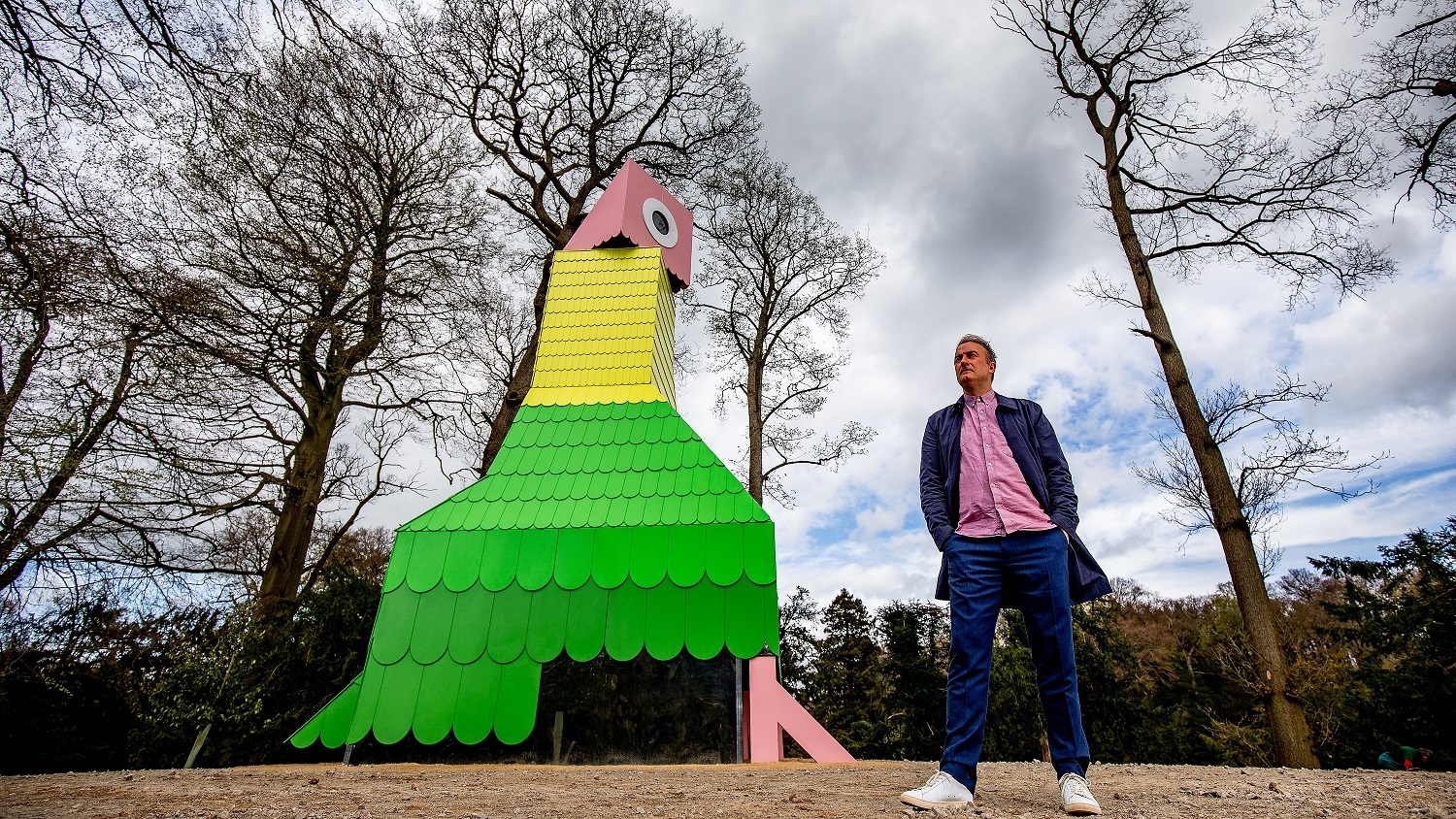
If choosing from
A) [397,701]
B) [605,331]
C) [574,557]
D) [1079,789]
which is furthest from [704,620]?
[605,331]

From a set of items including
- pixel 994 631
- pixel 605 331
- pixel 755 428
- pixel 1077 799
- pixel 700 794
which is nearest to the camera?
pixel 1077 799

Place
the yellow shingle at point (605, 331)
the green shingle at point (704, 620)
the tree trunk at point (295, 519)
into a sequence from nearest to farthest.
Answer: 1. the green shingle at point (704, 620)
2. the yellow shingle at point (605, 331)
3. the tree trunk at point (295, 519)

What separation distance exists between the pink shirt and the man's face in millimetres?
114

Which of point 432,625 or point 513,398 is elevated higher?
point 513,398

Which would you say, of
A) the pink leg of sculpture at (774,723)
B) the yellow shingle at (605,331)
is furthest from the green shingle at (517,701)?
the yellow shingle at (605,331)

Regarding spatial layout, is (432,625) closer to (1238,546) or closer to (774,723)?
(774,723)

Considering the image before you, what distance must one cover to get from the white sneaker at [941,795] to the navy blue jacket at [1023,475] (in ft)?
2.36

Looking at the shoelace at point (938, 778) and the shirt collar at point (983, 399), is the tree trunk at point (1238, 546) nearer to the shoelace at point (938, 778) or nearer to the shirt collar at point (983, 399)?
the shirt collar at point (983, 399)

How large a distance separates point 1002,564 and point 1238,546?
Answer: 533cm

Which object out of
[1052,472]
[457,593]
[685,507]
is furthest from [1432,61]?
[457,593]

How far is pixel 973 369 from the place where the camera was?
305 cm

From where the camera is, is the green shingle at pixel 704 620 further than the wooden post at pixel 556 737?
No

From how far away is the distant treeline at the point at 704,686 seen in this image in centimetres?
560

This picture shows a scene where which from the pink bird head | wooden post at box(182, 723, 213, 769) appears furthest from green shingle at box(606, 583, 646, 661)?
wooden post at box(182, 723, 213, 769)
